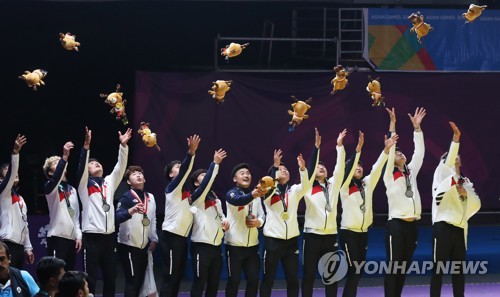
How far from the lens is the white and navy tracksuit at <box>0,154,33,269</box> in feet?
36.2

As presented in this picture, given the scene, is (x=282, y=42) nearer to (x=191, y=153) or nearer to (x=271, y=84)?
(x=271, y=84)

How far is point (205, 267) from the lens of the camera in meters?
11.2

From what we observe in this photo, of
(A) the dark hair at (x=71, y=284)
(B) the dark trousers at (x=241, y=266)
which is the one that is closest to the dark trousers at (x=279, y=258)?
(B) the dark trousers at (x=241, y=266)

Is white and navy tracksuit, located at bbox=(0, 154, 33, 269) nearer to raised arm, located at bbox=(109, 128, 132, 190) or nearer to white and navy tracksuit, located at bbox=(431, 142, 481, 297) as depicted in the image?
raised arm, located at bbox=(109, 128, 132, 190)

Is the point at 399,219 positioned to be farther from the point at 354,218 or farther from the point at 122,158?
the point at 122,158

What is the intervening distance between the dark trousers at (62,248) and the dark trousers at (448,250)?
362cm

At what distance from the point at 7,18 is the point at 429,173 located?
19.6ft

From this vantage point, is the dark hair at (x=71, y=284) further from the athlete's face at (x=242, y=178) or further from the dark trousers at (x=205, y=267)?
the athlete's face at (x=242, y=178)

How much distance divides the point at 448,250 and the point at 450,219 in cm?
31

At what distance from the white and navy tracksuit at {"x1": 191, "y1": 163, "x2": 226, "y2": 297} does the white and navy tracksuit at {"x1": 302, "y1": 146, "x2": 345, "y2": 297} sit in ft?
2.93

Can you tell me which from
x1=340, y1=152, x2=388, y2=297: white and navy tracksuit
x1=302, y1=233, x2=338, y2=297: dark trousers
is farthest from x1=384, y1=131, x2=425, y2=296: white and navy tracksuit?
x1=302, y1=233, x2=338, y2=297: dark trousers

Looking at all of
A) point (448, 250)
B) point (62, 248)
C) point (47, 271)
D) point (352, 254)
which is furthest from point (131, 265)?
point (47, 271)

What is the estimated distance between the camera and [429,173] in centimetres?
1497

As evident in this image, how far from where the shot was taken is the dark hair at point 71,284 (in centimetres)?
672
